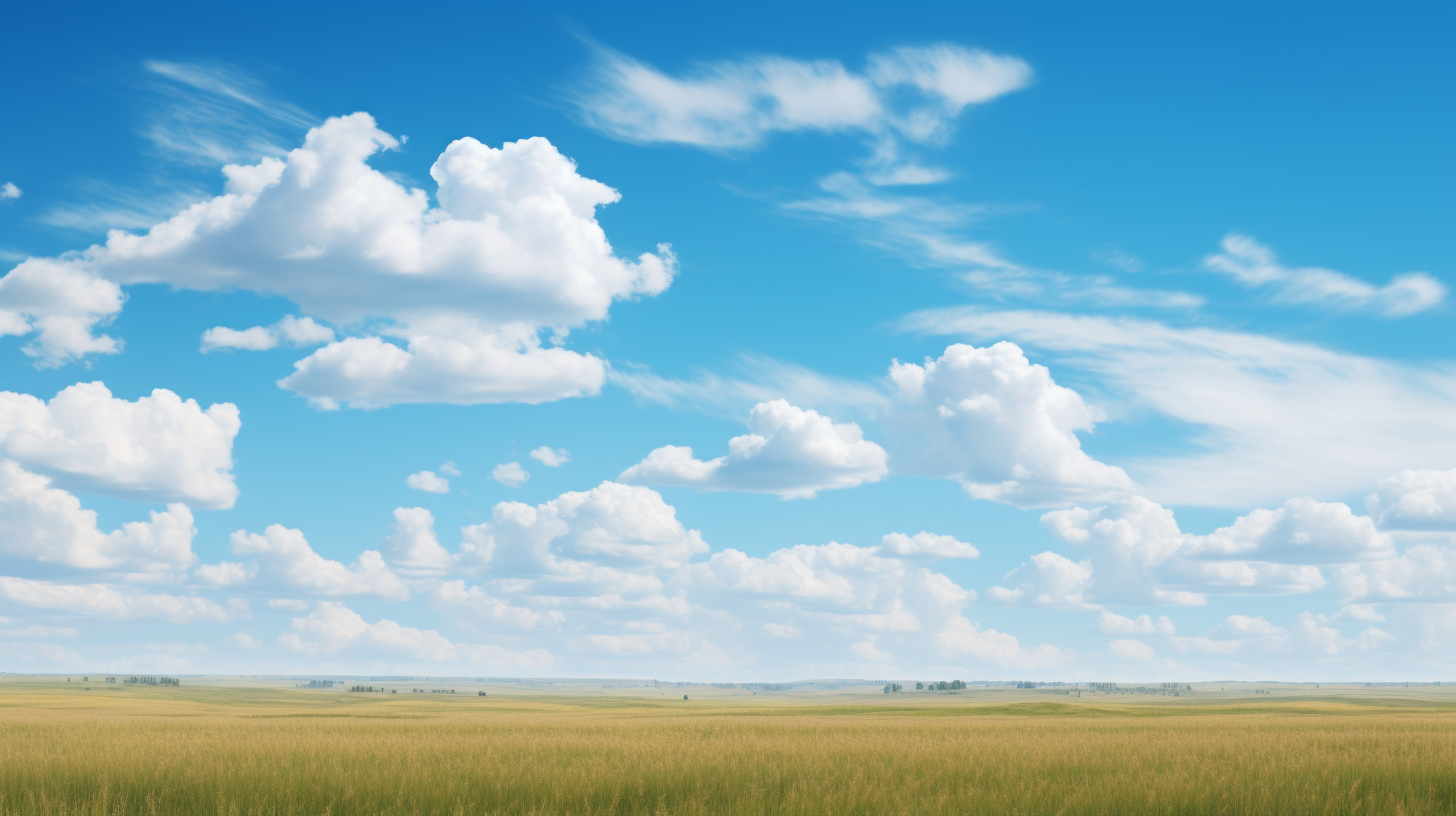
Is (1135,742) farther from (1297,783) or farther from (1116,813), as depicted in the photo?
(1116,813)

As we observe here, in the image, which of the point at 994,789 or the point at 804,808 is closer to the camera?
the point at 804,808

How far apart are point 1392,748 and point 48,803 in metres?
25.7

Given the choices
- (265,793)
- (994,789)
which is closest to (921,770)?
(994,789)

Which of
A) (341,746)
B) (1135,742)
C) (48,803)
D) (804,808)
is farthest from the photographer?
(1135,742)

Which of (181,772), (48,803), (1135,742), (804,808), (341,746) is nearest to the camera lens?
(804,808)

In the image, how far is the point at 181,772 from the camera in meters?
17.4

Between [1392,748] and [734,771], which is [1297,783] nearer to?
[734,771]

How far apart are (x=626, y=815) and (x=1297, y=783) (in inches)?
383

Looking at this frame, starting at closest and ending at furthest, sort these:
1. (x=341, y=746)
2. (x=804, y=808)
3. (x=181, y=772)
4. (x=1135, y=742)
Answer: (x=804, y=808)
(x=181, y=772)
(x=341, y=746)
(x=1135, y=742)

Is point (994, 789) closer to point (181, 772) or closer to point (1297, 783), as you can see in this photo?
point (1297, 783)

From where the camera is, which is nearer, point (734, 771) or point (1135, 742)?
point (734, 771)

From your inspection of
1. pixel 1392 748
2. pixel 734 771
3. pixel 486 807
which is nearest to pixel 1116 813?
pixel 734 771

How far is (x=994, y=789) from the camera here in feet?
51.6

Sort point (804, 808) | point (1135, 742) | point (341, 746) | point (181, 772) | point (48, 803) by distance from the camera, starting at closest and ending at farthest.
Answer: point (804, 808)
point (48, 803)
point (181, 772)
point (341, 746)
point (1135, 742)
